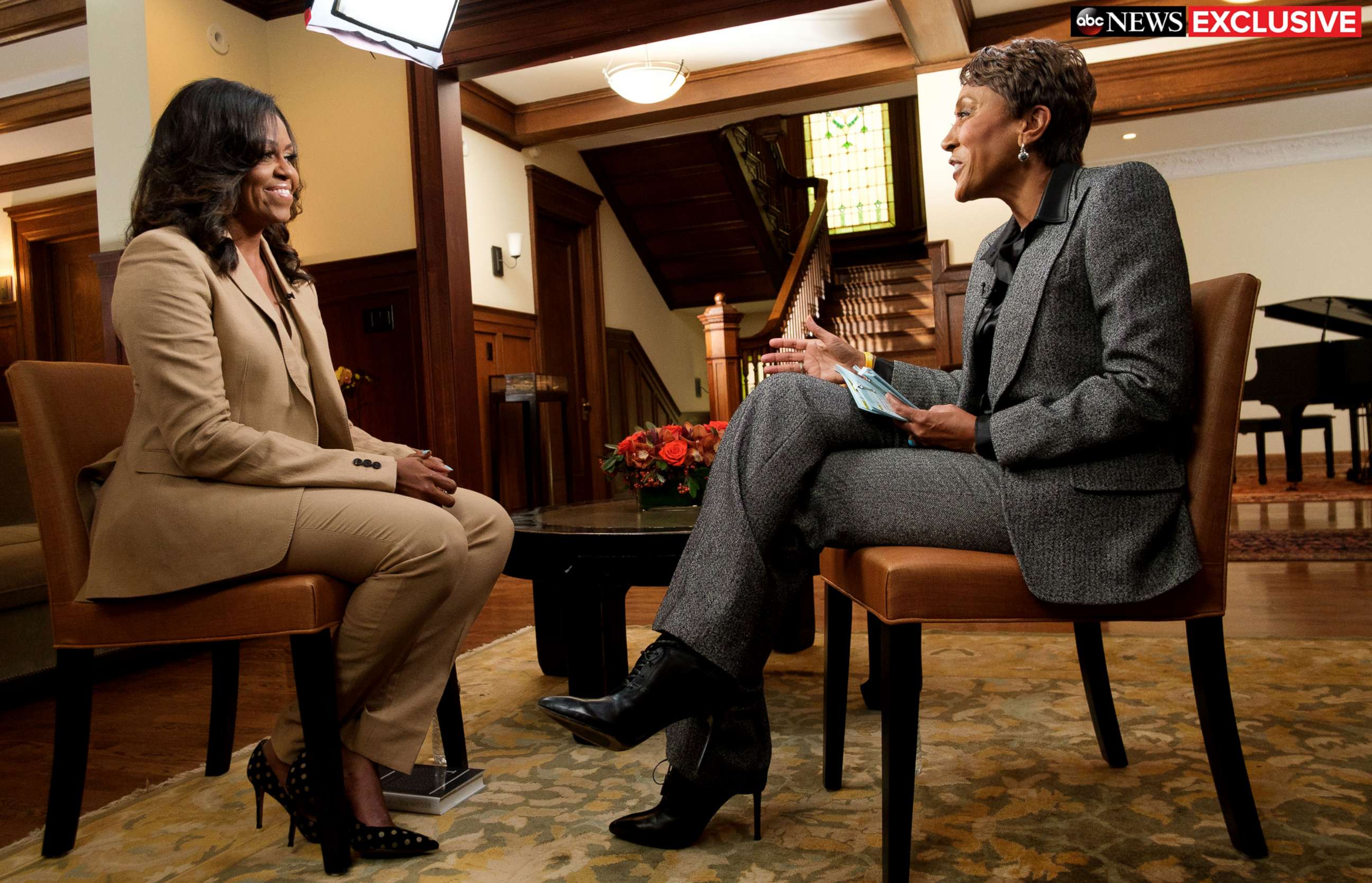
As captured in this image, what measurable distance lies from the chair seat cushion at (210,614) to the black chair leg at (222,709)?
0.38 metres

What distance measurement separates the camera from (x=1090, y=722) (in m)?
2.18

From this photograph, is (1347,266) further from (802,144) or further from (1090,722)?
(1090,722)

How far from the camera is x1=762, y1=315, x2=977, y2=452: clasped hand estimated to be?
1574 millimetres

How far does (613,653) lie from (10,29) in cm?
525

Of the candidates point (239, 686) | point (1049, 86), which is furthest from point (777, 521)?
point (239, 686)

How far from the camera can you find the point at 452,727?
195 cm

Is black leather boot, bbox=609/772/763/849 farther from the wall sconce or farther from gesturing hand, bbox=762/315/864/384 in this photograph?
the wall sconce

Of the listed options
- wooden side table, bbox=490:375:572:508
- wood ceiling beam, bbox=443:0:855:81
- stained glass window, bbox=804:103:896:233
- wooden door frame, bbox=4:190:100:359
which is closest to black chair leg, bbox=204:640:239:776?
wood ceiling beam, bbox=443:0:855:81

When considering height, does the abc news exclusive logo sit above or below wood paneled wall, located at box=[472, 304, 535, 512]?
above

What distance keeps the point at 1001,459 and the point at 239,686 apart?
2.40 m

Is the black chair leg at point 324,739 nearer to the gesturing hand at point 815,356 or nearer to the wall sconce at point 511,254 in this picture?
the gesturing hand at point 815,356

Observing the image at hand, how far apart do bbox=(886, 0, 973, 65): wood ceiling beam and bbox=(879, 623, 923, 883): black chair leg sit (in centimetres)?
485

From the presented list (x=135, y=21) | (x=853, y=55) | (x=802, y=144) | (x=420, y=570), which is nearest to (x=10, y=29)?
(x=135, y=21)

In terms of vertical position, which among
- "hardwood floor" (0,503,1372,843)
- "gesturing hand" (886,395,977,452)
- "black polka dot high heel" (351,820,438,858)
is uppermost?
"gesturing hand" (886,395,977,452)
